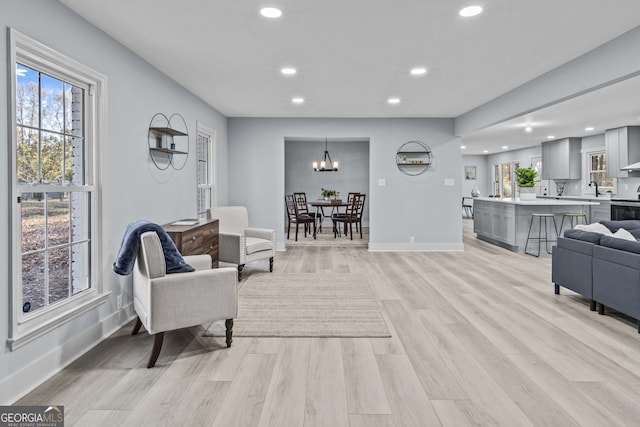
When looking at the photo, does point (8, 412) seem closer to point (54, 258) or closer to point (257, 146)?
point (54, 258)

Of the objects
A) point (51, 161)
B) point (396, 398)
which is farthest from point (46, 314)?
point (396, 398)

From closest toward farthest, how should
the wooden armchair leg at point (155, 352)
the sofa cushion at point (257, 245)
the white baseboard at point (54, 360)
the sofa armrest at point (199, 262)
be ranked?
the white baseboard at point (54, 360) → the wooden armchair leg at point (155, 352) → the sofa armrest at point (199, 262) → the sofa cushion at point (257, 245)

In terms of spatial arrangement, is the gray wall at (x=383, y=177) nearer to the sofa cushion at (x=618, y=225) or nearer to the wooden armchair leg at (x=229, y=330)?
the sofa cushion at (x=618, y=225)

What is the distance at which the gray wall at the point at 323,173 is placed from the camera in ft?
35.7

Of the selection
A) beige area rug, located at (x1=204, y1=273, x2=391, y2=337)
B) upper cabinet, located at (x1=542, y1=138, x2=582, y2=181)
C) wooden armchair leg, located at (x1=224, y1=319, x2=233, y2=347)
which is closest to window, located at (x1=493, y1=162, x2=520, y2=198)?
upper cabinet, located at (x1=542, y1=138, x2=582, y2=181)

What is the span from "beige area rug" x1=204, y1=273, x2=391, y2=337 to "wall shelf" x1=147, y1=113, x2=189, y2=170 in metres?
1.67

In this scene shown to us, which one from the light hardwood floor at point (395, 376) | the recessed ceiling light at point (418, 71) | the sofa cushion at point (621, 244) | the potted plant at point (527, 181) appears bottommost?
the light hardwood floor at point (395, 376)

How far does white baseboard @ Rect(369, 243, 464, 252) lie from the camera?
7109 millimetres

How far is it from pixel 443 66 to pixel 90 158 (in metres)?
3.43

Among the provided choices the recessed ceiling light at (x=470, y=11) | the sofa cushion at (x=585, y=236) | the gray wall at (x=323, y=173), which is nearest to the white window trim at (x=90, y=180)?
the recessed ceiling light at (x=470, y=11)

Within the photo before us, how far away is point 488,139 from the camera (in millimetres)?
8938

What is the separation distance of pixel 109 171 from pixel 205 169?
116 inches

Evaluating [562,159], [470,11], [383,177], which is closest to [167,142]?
[470,11]

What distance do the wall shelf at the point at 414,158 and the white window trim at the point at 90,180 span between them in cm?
510
